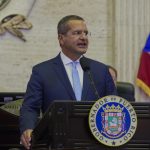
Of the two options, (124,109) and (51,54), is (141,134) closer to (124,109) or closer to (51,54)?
(124,109)

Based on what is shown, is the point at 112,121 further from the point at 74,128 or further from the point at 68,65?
the point at 68,65

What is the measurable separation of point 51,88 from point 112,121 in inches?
24.9

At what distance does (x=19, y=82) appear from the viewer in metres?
5.97

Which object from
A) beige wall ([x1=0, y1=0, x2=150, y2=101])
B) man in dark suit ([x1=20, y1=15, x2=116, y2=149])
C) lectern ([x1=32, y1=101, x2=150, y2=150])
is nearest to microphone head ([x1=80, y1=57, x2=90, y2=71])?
man in dark suit ([x1=20, y1=15, x2=116, y2=149])

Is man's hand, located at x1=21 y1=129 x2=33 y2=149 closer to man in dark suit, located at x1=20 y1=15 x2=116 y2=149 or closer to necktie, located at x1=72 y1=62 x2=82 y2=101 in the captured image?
man in dark suit, located at x1=20 y1=15 x2=116 y2=149

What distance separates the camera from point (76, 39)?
2.80 metres

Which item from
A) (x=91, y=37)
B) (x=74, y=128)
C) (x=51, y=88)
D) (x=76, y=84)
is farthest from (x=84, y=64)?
(x=91, y=37)

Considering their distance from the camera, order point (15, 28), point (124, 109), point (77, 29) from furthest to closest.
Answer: point (15, 28) < point (77, 29) < point (124, 109)

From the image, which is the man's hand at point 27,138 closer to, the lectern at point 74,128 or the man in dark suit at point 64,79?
the man in dark suit at point 64,79

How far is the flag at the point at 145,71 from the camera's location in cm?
609

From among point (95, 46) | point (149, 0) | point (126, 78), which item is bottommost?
point (126, 78)

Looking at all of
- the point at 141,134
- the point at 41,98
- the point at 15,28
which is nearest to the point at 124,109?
the point at 141,134

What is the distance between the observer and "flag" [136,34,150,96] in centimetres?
609

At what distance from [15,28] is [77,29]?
124 inches
